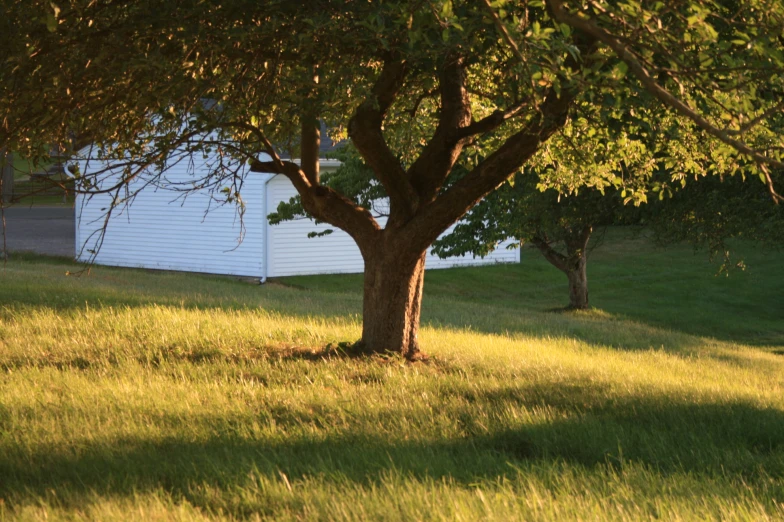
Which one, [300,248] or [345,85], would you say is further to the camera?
[300,248]

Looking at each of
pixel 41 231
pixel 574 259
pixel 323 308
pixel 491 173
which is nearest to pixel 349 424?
pixel 491 173

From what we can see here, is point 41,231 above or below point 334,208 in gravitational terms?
above

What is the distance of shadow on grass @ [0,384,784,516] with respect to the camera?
16.2ft

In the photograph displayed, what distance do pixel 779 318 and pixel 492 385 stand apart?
21882 millimetres

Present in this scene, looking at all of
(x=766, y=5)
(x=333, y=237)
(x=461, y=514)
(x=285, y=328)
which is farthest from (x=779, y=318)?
(x=461, y=514)

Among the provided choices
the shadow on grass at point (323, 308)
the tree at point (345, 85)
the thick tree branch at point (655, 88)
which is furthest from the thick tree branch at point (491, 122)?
the shadow on grass at point (323, 308)

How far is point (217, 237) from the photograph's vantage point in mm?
26125

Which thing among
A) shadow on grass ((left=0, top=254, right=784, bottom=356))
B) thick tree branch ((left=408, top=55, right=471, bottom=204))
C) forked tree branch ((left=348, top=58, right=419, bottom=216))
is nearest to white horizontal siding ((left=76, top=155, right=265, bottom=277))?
shadow on grass ((left=0, top=254, right=784, bottom=356))

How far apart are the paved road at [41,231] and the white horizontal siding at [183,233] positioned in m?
1.97

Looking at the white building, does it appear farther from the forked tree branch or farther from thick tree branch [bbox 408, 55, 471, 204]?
the forked tree branch

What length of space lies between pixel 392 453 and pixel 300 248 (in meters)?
20.8

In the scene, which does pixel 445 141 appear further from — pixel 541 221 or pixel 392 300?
pixel 541 221

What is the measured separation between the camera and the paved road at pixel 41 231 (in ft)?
97.7

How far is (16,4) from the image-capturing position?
6.73m
